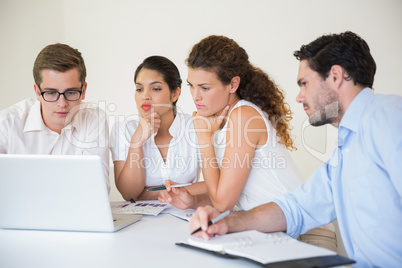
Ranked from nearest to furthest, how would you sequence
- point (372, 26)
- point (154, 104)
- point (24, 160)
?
1. point (24, 160)
2. point (154, 104)
3. point (372, 26)

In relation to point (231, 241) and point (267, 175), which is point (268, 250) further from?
point (267, 175)

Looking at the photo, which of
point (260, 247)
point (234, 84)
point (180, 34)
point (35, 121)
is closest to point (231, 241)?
point (260, 247)

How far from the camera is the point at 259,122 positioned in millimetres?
1896

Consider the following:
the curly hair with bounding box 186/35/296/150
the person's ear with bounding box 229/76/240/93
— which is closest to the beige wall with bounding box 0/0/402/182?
the curly hair with bounding box 186/35/296/150

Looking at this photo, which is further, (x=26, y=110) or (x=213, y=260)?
(x=26, y=110)

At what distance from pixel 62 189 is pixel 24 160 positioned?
6.3 inches

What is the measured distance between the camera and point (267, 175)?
74.9 inches

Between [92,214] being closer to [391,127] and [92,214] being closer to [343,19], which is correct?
[391,127]

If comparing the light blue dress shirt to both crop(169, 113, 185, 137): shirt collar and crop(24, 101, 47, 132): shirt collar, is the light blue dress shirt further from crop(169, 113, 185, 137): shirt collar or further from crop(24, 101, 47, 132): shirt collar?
crop(24, 101, 47, 132): shirt collar

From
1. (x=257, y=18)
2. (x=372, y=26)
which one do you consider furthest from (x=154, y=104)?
(x=372, y=26)

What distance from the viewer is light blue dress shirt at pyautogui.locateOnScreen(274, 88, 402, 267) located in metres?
1.16

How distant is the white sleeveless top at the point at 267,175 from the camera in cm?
189

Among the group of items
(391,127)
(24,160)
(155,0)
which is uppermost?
(155,0)

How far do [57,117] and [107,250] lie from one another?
118 cm
